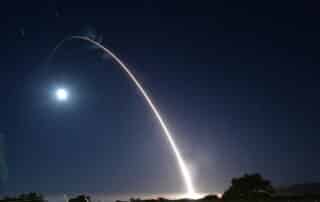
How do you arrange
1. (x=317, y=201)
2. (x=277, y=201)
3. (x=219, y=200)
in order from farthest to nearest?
(x=219, y=200) → (x=277, y=201) → (x=317, y=201)

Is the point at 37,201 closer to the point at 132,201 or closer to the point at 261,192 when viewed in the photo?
the point at 132,201

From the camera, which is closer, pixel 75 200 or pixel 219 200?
pixel 219 200

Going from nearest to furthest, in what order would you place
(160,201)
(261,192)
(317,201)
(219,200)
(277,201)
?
(317,201) → (277,201) → (219,200) → (160,201) → (261,192)

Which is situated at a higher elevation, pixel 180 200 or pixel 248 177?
pixel 248 177

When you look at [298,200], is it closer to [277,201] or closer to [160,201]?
[277,201]

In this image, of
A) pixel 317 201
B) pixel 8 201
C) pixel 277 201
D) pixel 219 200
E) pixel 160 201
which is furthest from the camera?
pixel 8 201

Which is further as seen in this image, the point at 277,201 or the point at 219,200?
the point at 219,200

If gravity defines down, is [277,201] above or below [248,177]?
below

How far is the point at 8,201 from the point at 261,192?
40796mm

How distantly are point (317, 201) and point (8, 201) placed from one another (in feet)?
163

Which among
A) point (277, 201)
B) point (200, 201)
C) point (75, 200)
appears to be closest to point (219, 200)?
point (200, 201)

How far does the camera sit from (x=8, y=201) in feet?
255

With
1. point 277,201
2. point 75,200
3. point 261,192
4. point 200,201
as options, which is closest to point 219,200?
point 200,201

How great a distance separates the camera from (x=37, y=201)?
81125 millimetres
